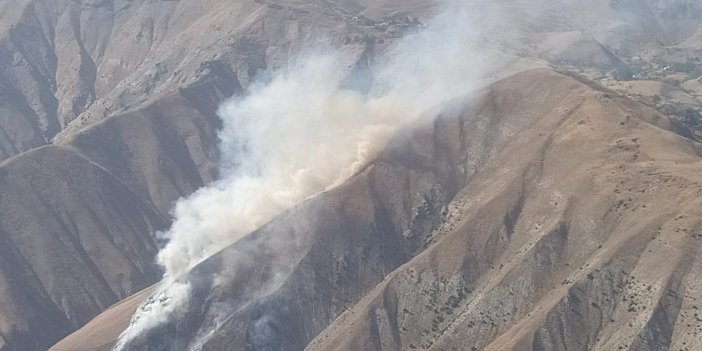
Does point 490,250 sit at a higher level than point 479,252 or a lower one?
lower

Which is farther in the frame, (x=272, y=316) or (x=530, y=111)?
(x=530, y=111)

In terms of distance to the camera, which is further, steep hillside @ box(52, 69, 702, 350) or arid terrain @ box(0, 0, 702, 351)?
arid terrain @ box(0, 0, 702, 351)

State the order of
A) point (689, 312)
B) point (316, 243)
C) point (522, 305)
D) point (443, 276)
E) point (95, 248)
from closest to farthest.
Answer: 1. point (689, 312)
2. point (522, 305)
3. point (443, 276)
4. point (316, 243)
5. point (95, 248)

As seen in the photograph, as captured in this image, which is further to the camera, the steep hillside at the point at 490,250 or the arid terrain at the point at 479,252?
the arid terrain at the point at 479,252

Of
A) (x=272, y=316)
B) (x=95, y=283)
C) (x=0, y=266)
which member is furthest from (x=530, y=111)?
(x=0, y=266)

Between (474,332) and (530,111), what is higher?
(530,111)

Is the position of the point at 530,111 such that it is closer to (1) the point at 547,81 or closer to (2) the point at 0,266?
(1) the point at 547,81

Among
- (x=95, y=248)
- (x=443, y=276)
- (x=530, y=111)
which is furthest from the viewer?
(x=95, y=248)

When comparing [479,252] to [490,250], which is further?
[479,252]
